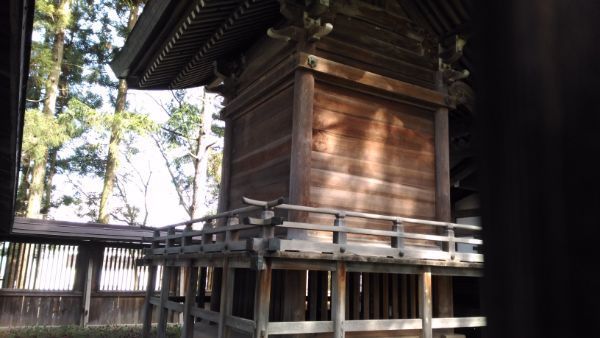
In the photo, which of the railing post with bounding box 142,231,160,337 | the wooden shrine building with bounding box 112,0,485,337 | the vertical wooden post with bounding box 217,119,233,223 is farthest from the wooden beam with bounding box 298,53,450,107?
the railing post with bounding box 142,231,160,337

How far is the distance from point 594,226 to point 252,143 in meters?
8.34

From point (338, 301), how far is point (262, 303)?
113cm

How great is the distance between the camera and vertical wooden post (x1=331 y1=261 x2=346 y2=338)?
600cm

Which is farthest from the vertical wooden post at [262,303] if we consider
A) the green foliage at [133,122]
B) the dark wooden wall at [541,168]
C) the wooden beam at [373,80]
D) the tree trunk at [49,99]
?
the tree trunk at [49,99]

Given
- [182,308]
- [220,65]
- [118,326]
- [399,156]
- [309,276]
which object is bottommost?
[118,326]

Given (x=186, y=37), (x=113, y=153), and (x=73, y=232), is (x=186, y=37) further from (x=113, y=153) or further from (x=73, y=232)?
(x=113, y=153)

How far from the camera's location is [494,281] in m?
0.54

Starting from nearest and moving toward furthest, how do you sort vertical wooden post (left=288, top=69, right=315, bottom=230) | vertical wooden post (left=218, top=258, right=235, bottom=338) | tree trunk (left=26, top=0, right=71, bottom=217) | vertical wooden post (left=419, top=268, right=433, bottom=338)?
1. vertical wooden post (left=218, top=258, right=235, bottom=338)
2. vertical wooden post (left=288, top=69, right=315, bottom=230)
3. vertical wooden post (left=419, top=268, right=433, bottom=338)
4. tree trunk (left=26, top=0, right=71, bottom=217)

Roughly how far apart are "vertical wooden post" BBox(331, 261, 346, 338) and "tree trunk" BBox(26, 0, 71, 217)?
15.2 meters

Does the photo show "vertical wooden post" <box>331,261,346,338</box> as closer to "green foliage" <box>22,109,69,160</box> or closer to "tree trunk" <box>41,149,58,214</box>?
"green foliage" <box>22,109,69,160</box>

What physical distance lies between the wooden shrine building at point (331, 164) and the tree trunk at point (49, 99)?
10.6m

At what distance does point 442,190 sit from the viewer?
8117mm

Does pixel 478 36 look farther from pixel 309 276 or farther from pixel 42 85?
pixel 42 85

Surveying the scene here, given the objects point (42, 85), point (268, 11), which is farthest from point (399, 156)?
point (42, 85)
